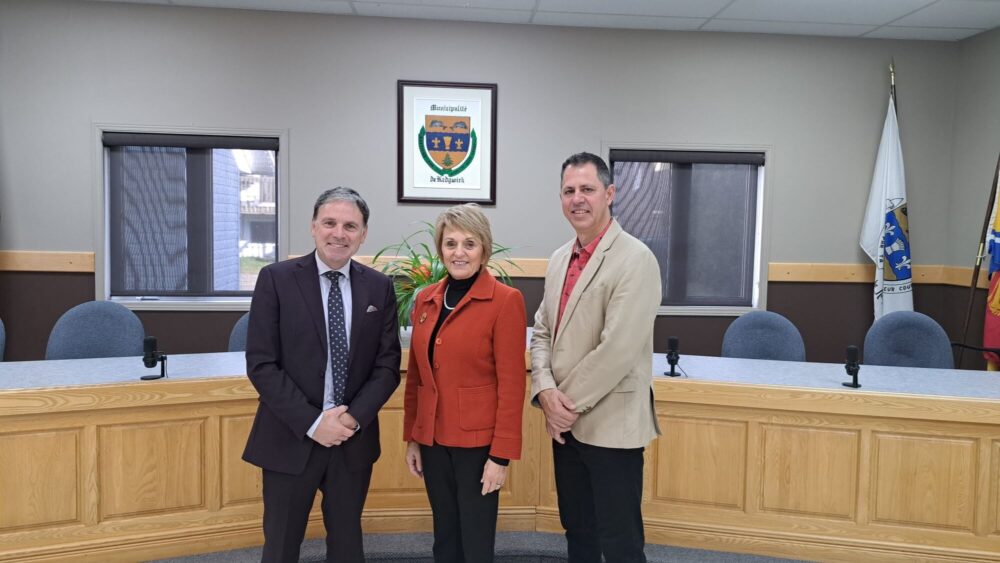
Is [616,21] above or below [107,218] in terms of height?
above

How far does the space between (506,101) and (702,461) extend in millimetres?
3100

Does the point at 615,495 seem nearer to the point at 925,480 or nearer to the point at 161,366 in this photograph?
the point at 925,480

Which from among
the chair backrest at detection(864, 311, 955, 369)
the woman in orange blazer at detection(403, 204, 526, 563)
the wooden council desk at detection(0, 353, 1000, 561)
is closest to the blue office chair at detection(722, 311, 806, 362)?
the chair backrest at detection(864, 311, 955, 369)

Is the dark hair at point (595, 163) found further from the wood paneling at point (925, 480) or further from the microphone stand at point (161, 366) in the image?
the microphone stand at point (161, 366)

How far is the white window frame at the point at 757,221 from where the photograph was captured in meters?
4.73

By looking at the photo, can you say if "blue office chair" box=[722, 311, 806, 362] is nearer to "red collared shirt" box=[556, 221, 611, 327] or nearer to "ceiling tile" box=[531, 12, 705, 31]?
"red collared shirt" box=[556, 221, 611, 327]

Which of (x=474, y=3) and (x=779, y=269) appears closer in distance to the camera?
(x=474, y=3)

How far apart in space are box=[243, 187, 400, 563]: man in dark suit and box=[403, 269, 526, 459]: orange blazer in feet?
0.66

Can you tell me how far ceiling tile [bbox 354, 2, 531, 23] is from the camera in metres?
4.29

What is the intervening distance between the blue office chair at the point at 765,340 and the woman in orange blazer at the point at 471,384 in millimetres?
1958

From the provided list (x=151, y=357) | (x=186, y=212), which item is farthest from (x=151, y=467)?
(x=186, y=212)

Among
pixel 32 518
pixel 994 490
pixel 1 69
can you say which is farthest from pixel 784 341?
pixel 1 69

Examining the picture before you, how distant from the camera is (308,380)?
1.75m

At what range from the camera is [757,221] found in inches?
194
